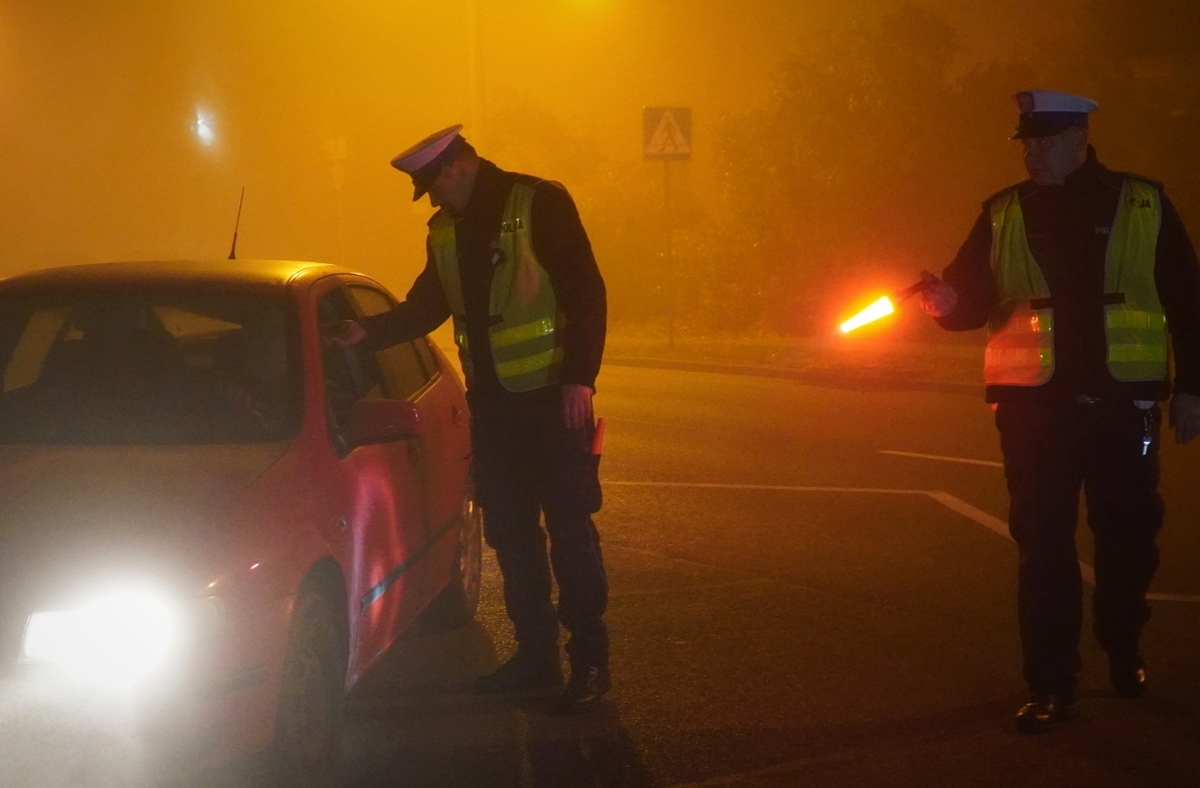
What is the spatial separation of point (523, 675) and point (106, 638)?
7.44ft

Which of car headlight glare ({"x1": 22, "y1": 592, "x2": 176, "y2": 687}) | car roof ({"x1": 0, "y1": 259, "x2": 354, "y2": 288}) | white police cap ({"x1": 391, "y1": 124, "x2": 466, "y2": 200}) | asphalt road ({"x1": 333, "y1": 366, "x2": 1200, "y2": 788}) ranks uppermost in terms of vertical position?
white police cap ({"x1": 391, "y1": 124, "x2": 466, "y2": 200})

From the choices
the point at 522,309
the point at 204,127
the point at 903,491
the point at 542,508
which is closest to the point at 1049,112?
the point at 522,309

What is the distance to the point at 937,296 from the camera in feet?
17.2

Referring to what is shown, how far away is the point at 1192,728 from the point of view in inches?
203

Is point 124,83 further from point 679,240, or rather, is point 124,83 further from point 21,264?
point 679,240

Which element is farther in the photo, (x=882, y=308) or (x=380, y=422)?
(x=882, y=308)

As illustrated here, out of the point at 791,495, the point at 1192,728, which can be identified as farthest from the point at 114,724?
the point at 791,495

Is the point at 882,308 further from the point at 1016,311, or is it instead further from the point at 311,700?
the point at 311,700

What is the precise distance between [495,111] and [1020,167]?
49.5 feet

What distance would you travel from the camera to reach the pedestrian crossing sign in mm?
21141

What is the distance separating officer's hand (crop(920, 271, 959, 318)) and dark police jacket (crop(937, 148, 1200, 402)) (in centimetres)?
30

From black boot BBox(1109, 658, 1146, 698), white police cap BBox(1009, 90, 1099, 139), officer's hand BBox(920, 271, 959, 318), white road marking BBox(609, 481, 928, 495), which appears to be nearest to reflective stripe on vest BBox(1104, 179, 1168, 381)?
white police cap BBox(1009, 90, 1099, 139)

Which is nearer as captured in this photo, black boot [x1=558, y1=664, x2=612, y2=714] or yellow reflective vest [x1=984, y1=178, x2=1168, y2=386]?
yellow reflective vest [x1=984, y1=178, x2=1168, y2=386]

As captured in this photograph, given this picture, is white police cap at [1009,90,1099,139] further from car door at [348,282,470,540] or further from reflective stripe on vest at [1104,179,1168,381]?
car door at [348,282,470,540]
